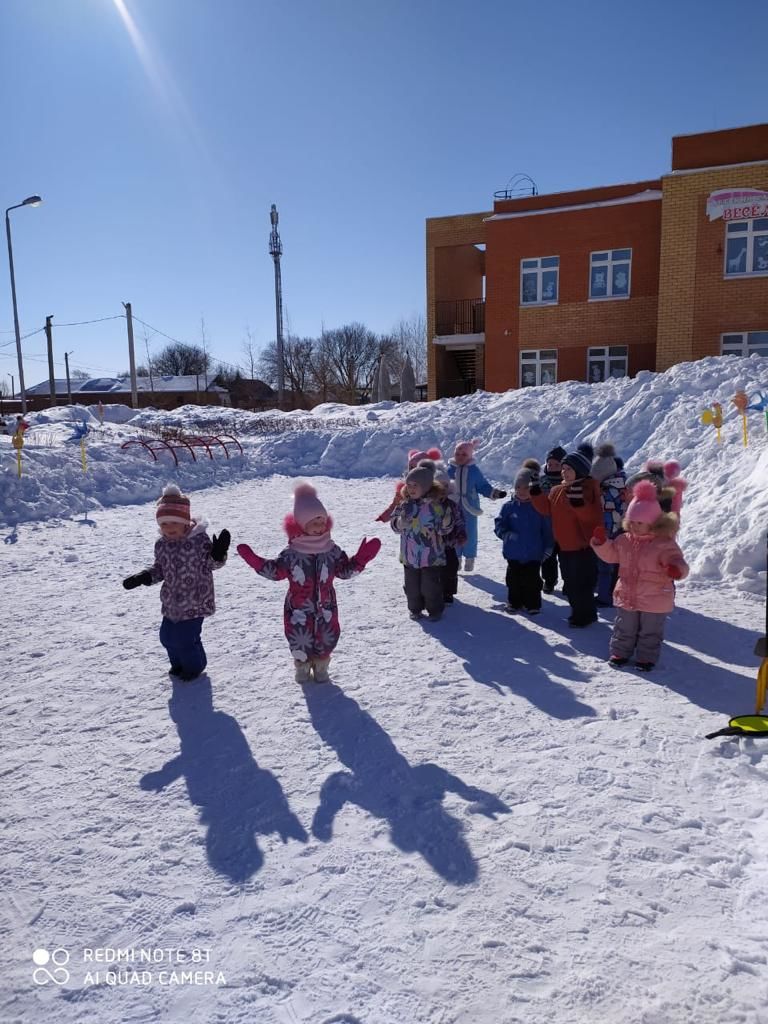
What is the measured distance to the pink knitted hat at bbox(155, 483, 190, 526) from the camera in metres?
4.14

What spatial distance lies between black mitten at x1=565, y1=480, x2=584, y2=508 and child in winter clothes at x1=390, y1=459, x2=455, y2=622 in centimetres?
96

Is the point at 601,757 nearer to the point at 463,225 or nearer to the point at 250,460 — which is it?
the point at 250,460

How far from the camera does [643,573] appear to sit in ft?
13.9

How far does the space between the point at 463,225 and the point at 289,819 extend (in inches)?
912

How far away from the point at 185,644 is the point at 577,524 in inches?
121

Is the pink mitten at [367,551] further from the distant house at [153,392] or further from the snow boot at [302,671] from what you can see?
the distant house at [153,392]

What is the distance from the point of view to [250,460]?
15922mm

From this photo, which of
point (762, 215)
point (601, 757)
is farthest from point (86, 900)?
point (762, 215)

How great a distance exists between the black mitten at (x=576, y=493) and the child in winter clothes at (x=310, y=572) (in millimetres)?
A: 1851

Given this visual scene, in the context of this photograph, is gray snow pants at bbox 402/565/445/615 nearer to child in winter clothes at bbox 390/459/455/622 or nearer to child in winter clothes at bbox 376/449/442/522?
child in winter clothes at bbox 390/459/455/622

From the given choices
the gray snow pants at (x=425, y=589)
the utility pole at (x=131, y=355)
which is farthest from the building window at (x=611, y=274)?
the utility pole at (x=131, y=355)

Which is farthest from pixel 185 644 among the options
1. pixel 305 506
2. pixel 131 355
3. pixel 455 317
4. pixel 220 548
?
pixel 131 355

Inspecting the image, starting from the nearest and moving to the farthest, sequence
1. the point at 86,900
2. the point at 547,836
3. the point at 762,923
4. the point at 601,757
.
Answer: the point at 762,923
the point at 86,900
the point at 547,836
the point at 601,757

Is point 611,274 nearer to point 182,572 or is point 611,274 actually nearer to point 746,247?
point 746,247
